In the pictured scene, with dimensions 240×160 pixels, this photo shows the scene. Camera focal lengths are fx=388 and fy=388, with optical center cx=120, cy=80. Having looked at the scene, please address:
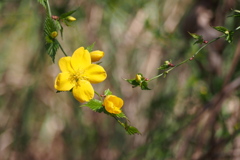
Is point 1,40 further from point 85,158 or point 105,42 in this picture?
point 85,158

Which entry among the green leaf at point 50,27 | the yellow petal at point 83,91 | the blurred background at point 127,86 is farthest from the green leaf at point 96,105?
the blurred background at point 127,86

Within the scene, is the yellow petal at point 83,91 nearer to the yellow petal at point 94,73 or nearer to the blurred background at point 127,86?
the yellow petal at point 94,73

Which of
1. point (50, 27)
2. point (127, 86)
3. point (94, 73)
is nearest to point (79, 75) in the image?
point (94, 73)

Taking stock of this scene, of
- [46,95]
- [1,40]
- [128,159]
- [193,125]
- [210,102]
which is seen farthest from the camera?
[46,95]

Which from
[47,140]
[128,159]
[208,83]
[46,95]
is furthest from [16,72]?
[208,83]

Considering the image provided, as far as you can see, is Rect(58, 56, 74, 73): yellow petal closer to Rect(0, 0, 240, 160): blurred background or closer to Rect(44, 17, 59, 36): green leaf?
Rect(44, 17, 59, 36): green leaf
